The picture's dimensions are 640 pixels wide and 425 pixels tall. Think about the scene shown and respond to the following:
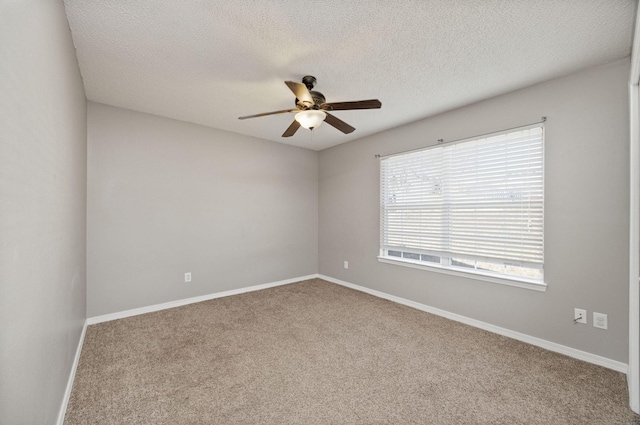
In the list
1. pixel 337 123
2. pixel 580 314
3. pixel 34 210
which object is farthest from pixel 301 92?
pixel 580 314

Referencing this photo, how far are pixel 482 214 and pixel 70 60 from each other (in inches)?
155

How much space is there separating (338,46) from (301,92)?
0.44m

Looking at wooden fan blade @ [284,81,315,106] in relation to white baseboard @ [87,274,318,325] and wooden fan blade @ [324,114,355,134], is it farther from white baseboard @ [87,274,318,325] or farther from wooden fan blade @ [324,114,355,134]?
white baseboard @ [87,274,318,325]

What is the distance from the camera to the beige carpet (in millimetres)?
1689

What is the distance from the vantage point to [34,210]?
1168mm

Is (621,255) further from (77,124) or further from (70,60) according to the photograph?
(77,124)

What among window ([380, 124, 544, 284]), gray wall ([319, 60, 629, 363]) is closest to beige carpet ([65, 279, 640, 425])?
gray wall ([319, 60, 629, 363])

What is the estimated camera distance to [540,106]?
2.57 meters

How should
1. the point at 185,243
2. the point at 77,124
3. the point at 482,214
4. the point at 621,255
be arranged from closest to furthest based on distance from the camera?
the point at 621,255
the point at 77,124
the point at 482,214
the point at 185,243

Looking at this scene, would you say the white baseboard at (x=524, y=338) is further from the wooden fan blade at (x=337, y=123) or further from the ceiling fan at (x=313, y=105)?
the ceiling fan at (x=313, y=105)

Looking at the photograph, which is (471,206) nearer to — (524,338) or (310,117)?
(524,338)

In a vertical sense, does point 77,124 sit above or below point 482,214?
above

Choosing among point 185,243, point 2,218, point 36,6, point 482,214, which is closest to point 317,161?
point 185,243

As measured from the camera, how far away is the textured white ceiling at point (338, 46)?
1.69m
